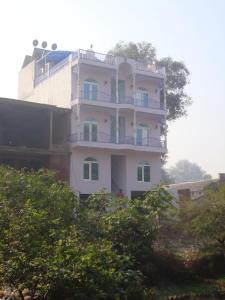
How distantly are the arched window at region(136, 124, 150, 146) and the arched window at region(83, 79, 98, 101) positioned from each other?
13.5 feet

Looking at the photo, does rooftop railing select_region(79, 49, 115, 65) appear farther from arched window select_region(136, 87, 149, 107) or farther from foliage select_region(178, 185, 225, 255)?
foliage select_region(178, 185, 225, 255)

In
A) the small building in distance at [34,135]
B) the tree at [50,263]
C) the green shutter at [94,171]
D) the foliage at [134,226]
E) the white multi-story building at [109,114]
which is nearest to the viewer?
the tree at [50,263]

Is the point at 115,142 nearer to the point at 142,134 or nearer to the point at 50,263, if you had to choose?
the point at 142,134

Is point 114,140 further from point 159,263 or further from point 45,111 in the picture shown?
point 159,263

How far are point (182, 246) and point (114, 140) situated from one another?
38.8ft

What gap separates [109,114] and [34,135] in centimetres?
519

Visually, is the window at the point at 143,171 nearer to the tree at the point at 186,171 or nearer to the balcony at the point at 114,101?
the balcony at the point at 114,101

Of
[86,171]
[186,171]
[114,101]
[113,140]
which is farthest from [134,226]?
[186,171]

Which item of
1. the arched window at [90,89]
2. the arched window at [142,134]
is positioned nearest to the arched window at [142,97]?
the arched window at [142,134]

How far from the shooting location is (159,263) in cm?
1462

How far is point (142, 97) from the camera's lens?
3114 centimetres

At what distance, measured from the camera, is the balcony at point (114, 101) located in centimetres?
2786

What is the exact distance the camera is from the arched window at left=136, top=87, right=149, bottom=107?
3083cm

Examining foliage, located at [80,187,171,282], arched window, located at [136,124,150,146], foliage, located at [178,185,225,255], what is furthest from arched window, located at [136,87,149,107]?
foliage, located at [80,187,171,282]
